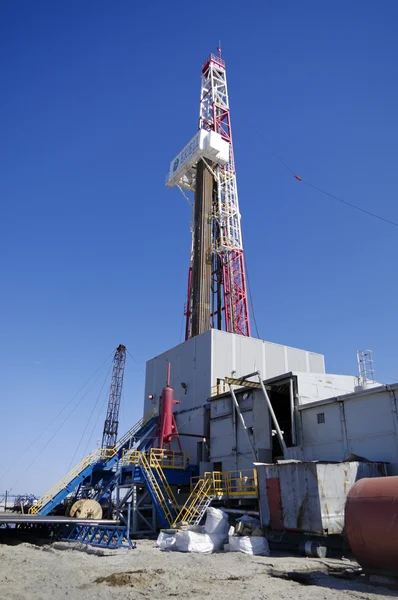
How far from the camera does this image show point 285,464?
59.4 feet

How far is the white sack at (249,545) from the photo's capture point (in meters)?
16.5

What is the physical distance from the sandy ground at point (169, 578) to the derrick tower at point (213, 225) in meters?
24.7

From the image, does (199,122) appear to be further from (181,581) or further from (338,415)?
(181,581)

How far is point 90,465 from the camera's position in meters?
28.3

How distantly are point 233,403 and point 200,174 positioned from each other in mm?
25669

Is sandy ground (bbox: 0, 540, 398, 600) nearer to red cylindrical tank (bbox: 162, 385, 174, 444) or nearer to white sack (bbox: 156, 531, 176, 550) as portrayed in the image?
white sack (bbox: 156, 531, 176, 550)

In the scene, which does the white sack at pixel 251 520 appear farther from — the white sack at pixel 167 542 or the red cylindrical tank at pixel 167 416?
the red cylindrical tank at pixel 167 416

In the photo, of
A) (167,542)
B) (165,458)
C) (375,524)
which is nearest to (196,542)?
(167,542)

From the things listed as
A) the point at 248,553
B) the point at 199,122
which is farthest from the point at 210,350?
the point at 199,122

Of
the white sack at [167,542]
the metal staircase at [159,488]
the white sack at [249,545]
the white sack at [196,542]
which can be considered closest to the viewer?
the white sack at [249,545]

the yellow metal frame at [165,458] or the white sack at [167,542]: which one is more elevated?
the yellow metal frame at [165,458]

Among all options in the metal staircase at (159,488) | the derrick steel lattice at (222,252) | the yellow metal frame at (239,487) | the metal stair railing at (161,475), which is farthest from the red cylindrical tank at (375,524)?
the derrick steel lattice at (222,252)

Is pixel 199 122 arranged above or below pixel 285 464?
above

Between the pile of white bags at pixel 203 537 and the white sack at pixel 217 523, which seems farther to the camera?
the white sack at pixel 217 523
